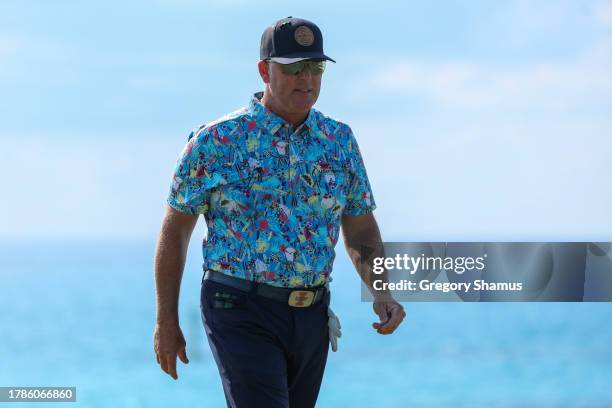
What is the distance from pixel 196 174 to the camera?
4.23m

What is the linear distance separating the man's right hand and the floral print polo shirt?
272mm

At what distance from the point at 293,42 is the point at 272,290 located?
0.93 meters

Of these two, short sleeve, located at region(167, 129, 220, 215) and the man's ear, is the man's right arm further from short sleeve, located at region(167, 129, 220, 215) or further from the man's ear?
the man's ear

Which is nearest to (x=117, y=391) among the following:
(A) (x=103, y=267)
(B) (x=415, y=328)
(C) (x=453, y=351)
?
(C) (x=453, y=351)

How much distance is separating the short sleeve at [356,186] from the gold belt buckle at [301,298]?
427 millimetres

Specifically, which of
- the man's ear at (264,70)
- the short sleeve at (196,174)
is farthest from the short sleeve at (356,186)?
the short sleeve at (196,174)

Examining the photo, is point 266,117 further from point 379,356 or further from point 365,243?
point 379,356

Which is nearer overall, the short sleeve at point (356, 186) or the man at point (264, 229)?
the man at point (264, 229)

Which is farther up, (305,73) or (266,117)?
(305,73)

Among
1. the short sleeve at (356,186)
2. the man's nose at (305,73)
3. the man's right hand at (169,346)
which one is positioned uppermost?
Result: the man's nose at (305,73)

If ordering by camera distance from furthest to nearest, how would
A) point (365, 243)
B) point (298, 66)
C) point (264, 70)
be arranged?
point (365, 243)
point (264, 70)
point (298, 66)

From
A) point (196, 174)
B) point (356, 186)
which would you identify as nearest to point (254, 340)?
point (196, 174)

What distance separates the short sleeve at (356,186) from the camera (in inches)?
176

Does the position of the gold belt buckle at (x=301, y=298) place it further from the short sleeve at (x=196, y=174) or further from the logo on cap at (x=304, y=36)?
the logo on cap at (x=304, y=36)
